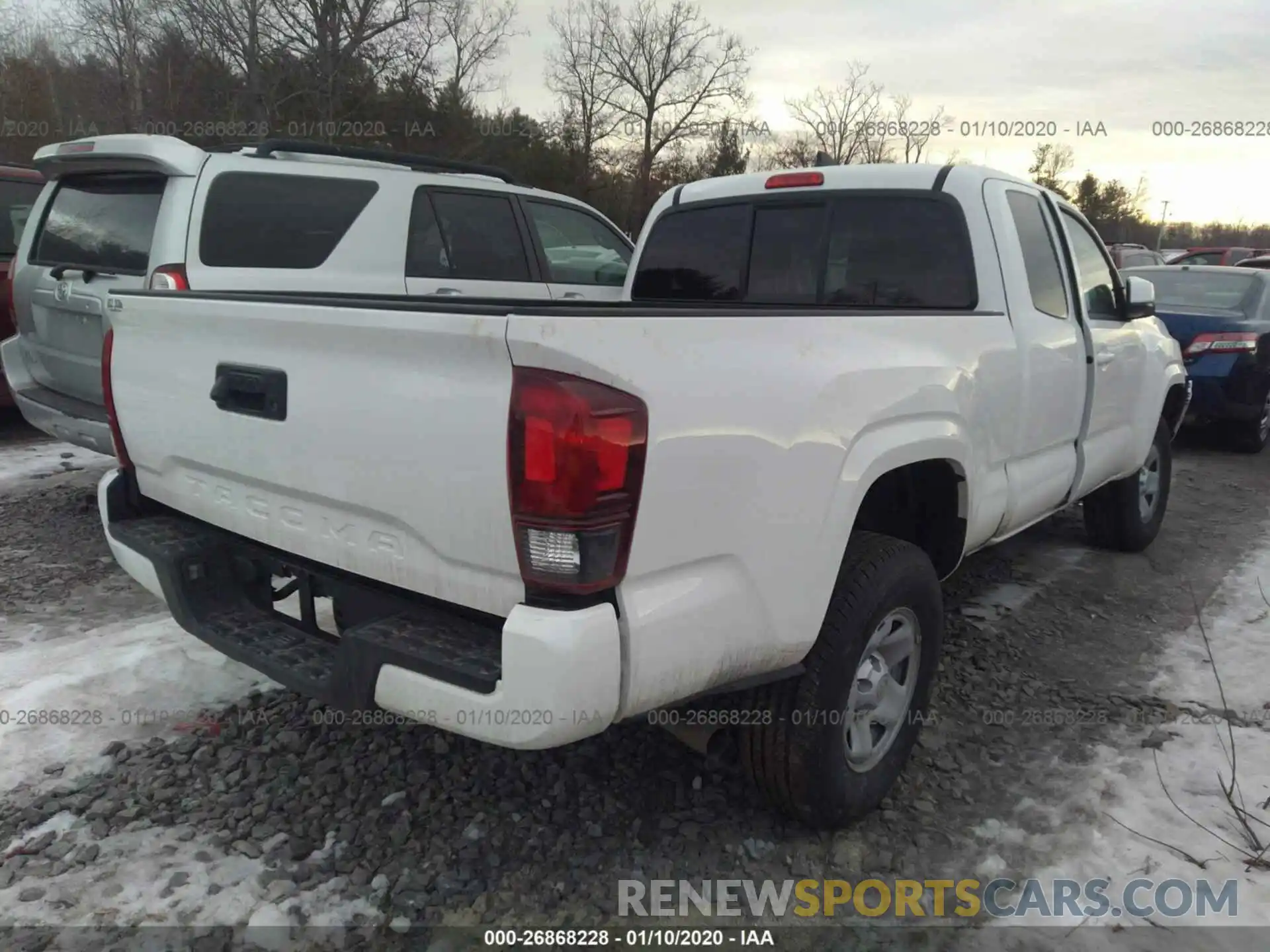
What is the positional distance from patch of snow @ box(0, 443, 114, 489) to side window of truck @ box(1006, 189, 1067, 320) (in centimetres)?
549

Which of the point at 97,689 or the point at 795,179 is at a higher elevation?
the point at 795,179

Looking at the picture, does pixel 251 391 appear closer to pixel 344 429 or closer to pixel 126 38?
pixel 344 429

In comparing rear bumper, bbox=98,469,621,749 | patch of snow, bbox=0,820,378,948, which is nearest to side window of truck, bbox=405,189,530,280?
rear bumper, bbox=98,469,621,749

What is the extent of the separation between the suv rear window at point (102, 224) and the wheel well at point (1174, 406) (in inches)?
226

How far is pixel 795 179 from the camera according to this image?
12.4ft

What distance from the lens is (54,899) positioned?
2.25 metres

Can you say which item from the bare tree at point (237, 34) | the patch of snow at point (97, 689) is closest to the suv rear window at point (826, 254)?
the patch of snow at point (97, 689)

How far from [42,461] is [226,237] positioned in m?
2.84

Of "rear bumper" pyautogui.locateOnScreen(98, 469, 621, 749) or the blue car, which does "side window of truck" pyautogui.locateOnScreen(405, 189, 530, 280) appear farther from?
the blue car

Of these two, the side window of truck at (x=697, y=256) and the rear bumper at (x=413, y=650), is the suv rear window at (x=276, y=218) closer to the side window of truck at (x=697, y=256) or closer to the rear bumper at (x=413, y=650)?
the side window of truck at (x=697, y=256)

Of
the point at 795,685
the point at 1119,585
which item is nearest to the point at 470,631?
the point at 795,685

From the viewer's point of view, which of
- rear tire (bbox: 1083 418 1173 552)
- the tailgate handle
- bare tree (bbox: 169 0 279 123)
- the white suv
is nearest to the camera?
the tailgate handle

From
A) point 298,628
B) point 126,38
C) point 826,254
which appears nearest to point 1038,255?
point 826,254

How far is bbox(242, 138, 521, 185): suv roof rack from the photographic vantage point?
508 centimetres
